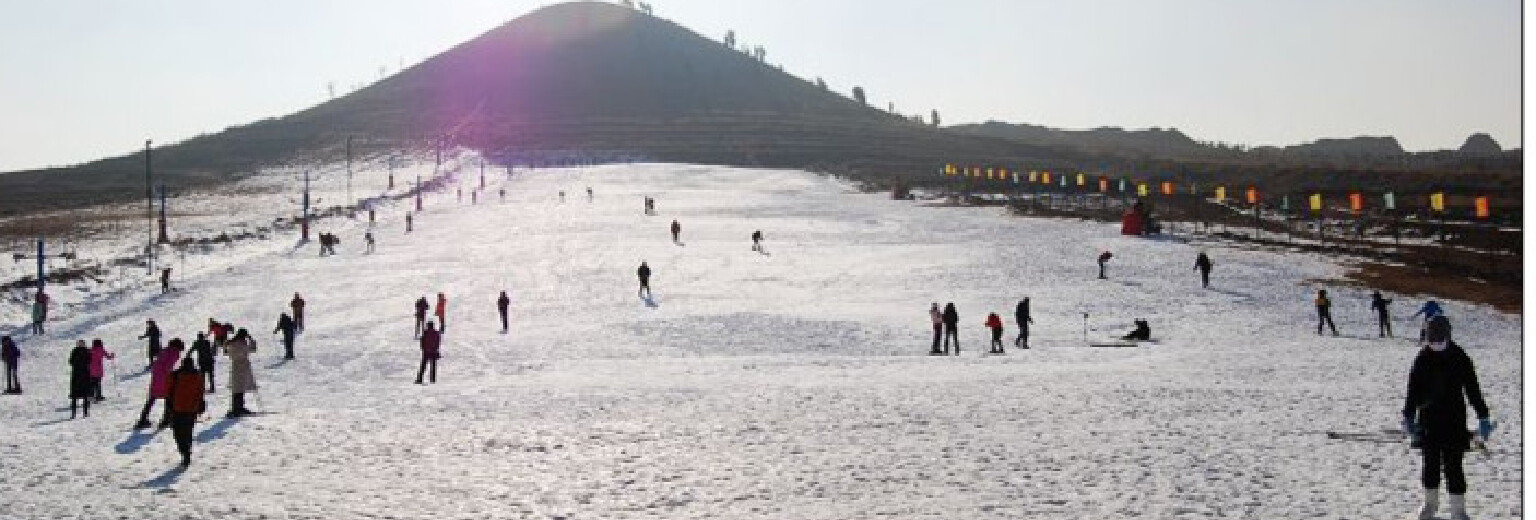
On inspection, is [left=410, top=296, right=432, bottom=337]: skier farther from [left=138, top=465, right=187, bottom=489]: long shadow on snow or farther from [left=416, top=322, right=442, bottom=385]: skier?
[left=138, top=465, right=187, bottom=489]: long shadow on snow

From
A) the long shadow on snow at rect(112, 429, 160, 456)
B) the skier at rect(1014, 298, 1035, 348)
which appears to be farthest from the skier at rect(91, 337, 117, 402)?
the skier at rect(1014, 298, 1035, 348)

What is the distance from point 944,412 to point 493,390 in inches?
337

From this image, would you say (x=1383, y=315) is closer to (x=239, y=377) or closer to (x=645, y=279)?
(x=645, y=279)

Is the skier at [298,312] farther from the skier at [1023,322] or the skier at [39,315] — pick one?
the skier at [1023,322]

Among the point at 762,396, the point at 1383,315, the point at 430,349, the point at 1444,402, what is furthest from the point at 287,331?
the point at 1383,315

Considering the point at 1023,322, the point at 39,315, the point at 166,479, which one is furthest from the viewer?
the point at 39,315

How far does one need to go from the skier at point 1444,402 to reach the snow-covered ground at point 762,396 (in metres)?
1.83

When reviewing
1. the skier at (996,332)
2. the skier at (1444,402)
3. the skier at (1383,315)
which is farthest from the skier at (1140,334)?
the skier at (1444,402)

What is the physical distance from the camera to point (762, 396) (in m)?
22.4

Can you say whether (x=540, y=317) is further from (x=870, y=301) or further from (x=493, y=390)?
(x=493, y=390)

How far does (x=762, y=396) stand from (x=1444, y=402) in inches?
505

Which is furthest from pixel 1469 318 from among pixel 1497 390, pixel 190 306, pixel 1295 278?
pixel 190 306

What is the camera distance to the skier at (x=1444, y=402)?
35.5 ft

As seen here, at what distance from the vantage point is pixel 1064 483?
14656mm
